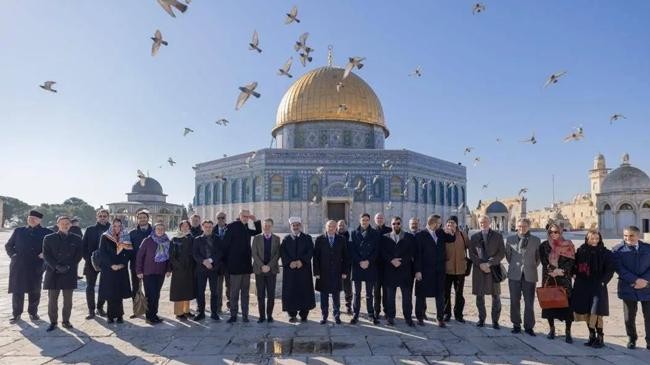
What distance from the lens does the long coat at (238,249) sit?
20.5 ft

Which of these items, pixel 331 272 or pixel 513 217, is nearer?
pixel 331 272

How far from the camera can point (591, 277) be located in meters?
5.15

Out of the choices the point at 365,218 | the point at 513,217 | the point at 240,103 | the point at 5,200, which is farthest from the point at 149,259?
the point at 5,200

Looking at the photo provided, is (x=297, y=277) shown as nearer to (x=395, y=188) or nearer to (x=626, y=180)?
(x=395, y=188)

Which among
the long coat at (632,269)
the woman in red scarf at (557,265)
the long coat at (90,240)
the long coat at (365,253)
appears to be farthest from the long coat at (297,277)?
the long coat at (632,269)

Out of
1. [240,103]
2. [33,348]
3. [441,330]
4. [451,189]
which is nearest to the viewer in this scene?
[33,348]

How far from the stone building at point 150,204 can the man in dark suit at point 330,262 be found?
132 ft

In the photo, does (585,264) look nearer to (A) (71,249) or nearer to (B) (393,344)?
(B) (393,344)

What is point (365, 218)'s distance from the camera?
623 cm

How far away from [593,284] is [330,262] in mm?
3142

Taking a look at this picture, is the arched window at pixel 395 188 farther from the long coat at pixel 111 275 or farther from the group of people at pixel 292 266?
the long coat at pixel 111 275

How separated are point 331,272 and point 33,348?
3.51 metres

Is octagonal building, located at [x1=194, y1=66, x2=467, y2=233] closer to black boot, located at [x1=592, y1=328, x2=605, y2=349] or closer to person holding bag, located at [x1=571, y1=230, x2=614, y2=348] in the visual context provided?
person holding bag, located at [x1=571, y1=230, x2=614, y2=348]

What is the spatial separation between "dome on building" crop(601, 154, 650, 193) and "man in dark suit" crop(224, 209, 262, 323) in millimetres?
31482
